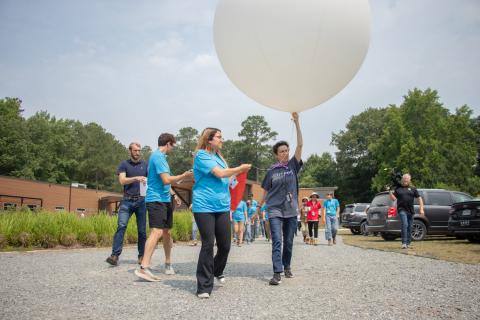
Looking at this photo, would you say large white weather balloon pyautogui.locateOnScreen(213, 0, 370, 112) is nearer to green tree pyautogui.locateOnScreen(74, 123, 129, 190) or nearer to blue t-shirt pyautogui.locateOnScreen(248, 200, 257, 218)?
blue t-shirt pyautogui.locateOnScreen(248, 200, 257, 218)

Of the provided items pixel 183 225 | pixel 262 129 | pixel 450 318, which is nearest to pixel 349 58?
pixel 450 318

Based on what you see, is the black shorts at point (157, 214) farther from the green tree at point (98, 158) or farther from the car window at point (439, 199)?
the green tree at point (98, 158)

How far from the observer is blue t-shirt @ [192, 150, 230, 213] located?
4.51m

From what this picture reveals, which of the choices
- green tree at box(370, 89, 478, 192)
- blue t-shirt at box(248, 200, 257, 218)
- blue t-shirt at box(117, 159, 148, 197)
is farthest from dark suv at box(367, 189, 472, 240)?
green tree at box(370, 89, 478, 192)

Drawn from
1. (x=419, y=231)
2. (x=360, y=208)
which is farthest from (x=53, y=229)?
(x=360, y=208)

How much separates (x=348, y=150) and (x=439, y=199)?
5132 centimetres

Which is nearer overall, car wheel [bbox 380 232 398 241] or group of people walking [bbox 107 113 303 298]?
group of people walking [bbox 107 113 303 298]

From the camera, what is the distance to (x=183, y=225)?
14.6 meters

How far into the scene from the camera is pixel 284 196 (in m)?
5.56

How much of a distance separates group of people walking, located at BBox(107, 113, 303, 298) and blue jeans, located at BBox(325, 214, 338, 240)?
7.65 metres

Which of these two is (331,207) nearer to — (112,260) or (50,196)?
(112,260)

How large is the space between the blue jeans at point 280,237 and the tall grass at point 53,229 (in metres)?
7.04

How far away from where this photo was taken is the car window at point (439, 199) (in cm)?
1319

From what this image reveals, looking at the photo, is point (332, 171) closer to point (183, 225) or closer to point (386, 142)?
point (386, 142)
